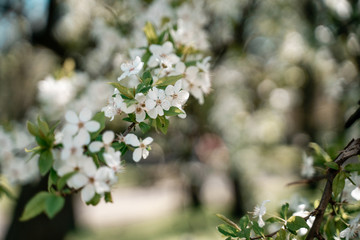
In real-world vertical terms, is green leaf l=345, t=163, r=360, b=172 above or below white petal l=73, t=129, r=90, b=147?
below

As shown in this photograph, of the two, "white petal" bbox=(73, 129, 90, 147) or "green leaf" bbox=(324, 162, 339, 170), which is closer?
"white petal" bbox=(73, 129, 90, 147)

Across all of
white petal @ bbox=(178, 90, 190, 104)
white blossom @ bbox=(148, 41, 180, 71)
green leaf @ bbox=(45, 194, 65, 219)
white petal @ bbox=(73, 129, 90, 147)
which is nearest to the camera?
green leaf @ bbox=(45, 194, 65, 219)

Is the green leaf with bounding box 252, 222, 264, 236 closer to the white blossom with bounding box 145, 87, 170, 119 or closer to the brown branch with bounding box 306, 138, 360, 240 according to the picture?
the brown branch with bounding box 306, 138, 360, 240

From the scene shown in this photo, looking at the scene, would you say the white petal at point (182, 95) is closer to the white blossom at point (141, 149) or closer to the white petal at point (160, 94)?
the white petal at point (160, 94)

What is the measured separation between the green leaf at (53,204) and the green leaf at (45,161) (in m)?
0.10

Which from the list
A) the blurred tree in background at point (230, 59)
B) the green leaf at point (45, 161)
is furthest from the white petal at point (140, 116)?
the blurred tree in background at point (230, 59)

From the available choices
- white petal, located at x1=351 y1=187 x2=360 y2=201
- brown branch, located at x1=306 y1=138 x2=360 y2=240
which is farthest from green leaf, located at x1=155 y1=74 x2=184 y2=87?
white petal, located at x1=351 y1=187 x2=360 y2=201

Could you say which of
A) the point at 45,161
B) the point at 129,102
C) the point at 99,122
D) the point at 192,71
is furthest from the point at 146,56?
the point at 45,161

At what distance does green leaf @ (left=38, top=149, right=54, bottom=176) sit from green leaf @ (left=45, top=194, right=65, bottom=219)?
100 millimetres

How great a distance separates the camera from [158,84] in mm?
1252

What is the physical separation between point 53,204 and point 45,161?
163 millimetres

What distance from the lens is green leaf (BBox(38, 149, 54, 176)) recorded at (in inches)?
38.1

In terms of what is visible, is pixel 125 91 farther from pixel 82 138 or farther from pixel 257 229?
pixel 257 229

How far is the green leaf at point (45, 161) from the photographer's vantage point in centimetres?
97
